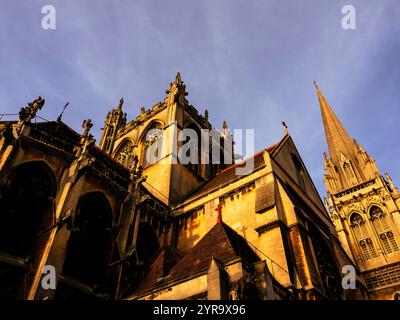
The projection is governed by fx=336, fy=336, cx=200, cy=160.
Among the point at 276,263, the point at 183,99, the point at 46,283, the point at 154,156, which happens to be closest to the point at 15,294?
the point at 46,283

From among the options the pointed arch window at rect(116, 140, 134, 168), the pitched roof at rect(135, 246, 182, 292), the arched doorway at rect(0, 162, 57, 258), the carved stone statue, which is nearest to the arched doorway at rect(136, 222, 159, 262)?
the pitched roof at rect(135, 246, 182, 292)

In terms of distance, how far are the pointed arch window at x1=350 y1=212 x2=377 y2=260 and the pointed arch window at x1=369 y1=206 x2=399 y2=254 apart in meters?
0.99

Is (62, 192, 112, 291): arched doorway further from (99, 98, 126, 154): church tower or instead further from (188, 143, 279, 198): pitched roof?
(99, 98, 126, 154): church tower

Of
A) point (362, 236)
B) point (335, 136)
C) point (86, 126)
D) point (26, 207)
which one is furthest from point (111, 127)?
point (335, 136)

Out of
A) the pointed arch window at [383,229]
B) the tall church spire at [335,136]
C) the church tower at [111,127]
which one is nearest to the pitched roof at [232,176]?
the church tower at [111,127]

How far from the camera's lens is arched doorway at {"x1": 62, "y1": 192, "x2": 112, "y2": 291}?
11383 millimetres

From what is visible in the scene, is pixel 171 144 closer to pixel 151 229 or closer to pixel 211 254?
pixel 151 229

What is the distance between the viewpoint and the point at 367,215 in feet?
118

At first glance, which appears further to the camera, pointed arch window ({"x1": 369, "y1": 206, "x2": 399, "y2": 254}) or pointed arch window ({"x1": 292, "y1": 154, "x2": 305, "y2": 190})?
pointed arch window ({"x1": 369, "y1": 206, "x2": 399, "y2": 254})

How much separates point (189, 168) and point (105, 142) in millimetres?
9069

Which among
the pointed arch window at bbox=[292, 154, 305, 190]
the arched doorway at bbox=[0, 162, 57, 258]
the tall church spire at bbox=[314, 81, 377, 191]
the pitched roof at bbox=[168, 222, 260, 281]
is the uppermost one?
the tall church spire at bbox=[314, 81, 377, 191]

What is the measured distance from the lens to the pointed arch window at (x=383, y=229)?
32656 mm

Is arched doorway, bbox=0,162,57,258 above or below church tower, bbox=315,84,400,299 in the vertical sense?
below
